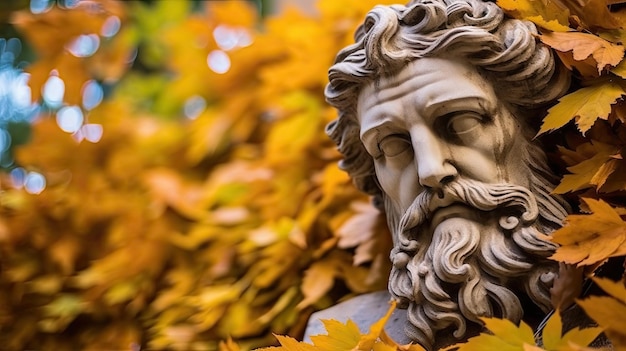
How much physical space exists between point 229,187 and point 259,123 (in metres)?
0.17

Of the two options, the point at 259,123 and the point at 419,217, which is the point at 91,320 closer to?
the point at 259,123

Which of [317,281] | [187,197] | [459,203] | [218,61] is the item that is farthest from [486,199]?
[218,61]

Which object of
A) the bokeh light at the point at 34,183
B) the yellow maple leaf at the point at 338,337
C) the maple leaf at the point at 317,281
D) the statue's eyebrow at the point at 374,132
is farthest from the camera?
the bokeh light at the point at 34,183

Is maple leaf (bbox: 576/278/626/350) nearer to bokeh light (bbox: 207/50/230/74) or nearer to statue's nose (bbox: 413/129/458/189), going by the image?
statue's nose (bbox: 413/129/458/189)

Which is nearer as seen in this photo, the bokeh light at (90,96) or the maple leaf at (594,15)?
the maple leaf at (594,15)

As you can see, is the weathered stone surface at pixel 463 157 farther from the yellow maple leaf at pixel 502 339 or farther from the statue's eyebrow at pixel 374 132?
the yellow maple leaf at pixel 502 339

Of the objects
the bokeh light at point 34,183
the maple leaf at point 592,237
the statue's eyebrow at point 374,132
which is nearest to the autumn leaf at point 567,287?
the maple leaf at point 592,237

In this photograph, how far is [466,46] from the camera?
855mm

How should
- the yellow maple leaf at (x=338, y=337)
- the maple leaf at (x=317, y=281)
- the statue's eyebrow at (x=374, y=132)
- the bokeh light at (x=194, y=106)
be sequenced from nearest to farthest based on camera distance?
1. the yellow maple leaf at (x=338, y=337)
2. the statue's eyebrow at (x=374, y=132)
3. the maple leaf at (x=317, y=281)
4. the bokeh light at (x=194, y=106)

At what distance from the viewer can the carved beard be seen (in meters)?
0.83

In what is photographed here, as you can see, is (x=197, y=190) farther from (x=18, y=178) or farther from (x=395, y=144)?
(x=395, y=144)

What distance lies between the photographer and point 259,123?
1.59m

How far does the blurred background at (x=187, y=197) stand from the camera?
122 cm

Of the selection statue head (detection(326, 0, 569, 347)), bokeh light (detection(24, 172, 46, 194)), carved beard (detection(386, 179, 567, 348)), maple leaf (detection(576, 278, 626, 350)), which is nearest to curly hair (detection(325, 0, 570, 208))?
statue head (detection(326, 0, 569, 347))
